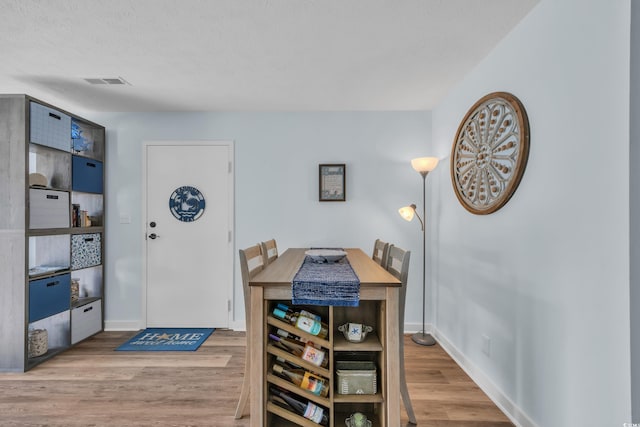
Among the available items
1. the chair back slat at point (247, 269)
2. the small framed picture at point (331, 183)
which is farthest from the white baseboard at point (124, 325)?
the small framed picture at point (331, 183)

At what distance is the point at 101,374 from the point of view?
227cm

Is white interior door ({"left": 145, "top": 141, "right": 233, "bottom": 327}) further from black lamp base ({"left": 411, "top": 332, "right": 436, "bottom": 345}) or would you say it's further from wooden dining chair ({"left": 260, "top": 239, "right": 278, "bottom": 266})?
black lamp base ({"left": 411, "top": 332, "right": 436, "bottom": 345})

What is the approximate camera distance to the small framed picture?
10.2 ft

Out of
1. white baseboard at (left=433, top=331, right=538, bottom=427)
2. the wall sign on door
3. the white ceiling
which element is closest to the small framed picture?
the white ceiling

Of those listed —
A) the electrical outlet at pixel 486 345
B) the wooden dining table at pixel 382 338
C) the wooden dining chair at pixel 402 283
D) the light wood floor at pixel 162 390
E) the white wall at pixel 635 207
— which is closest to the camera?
the white wall at pixel 635 207

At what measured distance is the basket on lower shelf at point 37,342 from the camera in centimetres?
243

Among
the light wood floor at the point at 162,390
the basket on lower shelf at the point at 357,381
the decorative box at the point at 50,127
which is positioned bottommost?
the light wood floor at the point at 162,390

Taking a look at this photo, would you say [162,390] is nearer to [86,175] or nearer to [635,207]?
[86,175]

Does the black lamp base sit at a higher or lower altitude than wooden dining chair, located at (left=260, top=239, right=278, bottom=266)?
lower

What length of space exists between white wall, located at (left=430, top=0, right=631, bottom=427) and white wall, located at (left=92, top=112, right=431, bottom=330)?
105cm

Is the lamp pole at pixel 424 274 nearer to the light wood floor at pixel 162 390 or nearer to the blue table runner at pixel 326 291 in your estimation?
the light wood floor at pixel 162 390

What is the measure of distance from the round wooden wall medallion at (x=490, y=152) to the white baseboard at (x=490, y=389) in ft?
3.63

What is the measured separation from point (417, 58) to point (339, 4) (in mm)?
789

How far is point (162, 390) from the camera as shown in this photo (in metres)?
2.06
